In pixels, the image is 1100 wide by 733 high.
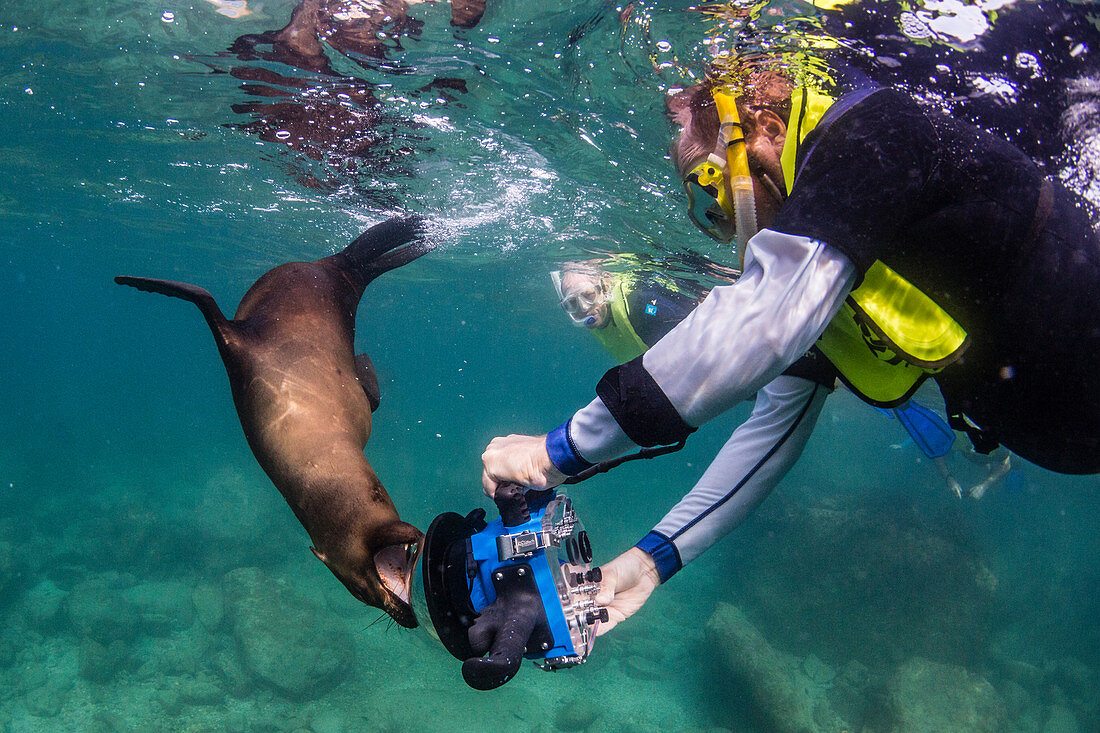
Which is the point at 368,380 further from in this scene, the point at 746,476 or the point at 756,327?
the point at 756,327

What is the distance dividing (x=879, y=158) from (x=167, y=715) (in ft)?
41.6

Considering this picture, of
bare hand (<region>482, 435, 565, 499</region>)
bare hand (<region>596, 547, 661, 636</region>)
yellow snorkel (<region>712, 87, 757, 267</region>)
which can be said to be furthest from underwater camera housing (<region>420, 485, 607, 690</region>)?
yellow snorkel (<region>712, 87, 757, 267</region>)

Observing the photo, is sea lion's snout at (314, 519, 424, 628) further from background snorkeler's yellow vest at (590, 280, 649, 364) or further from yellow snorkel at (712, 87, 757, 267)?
background snorkeler's yellow vest at (590, 280, 649, 364)

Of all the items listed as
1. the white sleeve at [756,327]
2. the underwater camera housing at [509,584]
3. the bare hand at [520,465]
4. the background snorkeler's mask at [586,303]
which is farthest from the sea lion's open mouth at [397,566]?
the background snorkeler's mask at [586,303]

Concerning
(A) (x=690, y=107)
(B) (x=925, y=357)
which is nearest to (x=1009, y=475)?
(A) (x=690, y=107)

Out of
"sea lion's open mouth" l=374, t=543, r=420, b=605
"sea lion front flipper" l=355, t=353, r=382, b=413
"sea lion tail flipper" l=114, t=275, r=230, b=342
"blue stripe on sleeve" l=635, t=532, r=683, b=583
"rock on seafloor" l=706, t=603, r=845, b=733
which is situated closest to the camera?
"sea lion's open mouth" l=374, t=543, r=420, b=605

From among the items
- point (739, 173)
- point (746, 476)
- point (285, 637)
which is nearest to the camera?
point (739, 173)

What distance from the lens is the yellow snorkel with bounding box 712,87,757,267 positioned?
103 inches

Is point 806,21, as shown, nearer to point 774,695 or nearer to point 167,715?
point 774,695

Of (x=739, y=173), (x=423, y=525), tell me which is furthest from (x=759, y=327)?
(x=423, y=525)

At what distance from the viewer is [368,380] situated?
12.4ft

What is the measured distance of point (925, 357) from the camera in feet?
6.45

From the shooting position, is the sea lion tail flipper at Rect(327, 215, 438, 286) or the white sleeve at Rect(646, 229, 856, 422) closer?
the white sleeve at Rect(646, 229, 856, 422)

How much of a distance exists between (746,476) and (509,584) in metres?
2.00
